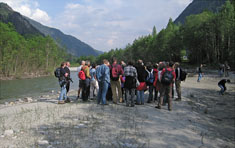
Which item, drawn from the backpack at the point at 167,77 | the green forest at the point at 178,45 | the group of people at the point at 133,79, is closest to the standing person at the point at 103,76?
the group of people at the point at 133,79

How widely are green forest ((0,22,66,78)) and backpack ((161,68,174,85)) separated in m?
45.9

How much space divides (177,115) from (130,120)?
234 centimetres

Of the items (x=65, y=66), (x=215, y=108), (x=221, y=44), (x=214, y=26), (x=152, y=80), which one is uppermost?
(x=214, y=26)

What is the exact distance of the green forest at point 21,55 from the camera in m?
45.7

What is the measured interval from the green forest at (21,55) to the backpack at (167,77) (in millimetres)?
45922

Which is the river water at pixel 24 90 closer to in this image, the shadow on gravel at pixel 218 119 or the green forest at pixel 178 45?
the green forest at pixel 178 45

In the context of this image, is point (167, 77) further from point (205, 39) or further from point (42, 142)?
point (205, 39)

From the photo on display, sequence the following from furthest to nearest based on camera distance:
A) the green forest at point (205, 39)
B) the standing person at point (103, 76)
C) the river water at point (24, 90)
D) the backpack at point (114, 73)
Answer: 1. the green forest at point (205, 39)
2. the river water at point (24, 90)
3. the backpack at point (114, 73)
4. the standing person at point (103, 76)

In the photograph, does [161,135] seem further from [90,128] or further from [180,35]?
[180,35]

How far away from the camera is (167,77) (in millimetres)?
8328

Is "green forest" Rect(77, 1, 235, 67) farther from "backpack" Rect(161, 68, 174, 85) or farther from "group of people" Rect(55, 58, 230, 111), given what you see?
"backpack" Rect(161, 68, 174, 85)

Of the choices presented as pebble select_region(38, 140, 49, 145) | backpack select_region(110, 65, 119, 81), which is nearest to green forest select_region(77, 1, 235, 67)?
backpack select_region(110, 65, 119, 81)

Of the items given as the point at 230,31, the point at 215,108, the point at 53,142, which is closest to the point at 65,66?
the point at 53,142

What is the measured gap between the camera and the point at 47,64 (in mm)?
71625
